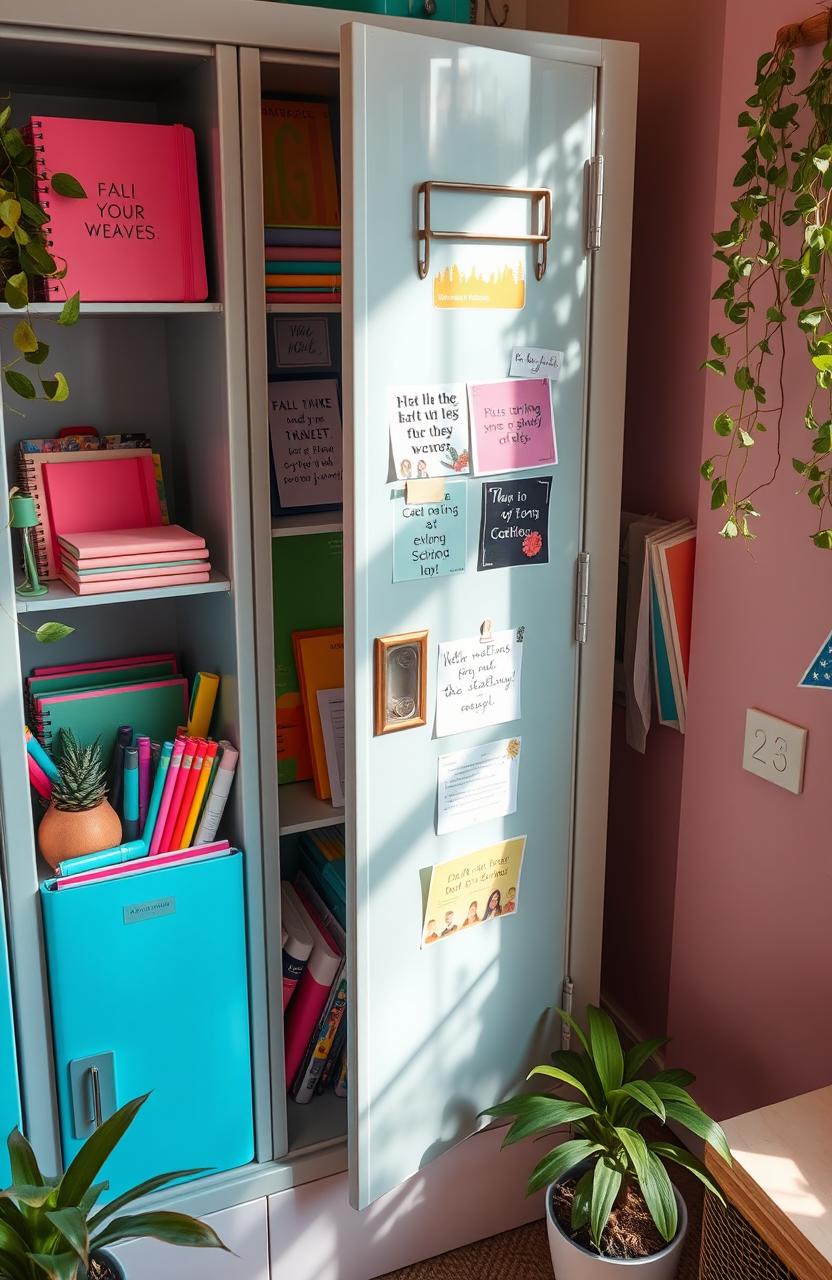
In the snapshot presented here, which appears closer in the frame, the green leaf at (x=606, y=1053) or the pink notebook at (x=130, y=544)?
the pink notebook at (x=130, y=544)

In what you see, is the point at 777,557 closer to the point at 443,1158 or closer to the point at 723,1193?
the point at 723,1193

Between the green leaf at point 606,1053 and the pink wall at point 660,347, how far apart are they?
17.6 inches

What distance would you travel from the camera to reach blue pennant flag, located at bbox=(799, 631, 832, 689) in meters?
1.65

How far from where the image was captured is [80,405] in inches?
78.2

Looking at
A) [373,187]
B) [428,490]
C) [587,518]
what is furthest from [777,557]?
[373,187]

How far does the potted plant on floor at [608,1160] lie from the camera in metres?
A: 1.72

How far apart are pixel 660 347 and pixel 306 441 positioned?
0.71m

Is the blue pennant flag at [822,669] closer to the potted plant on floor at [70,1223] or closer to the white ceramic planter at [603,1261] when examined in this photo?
the white ceramic planter at [603,1261]

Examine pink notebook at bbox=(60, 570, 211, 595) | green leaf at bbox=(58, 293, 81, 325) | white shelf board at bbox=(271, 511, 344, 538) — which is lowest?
pink notebook at bbox=(60, 570, 211, 595)

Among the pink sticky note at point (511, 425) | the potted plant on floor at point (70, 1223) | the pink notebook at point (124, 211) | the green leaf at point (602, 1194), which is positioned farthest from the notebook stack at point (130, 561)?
the green leaf at point (602, 1194)

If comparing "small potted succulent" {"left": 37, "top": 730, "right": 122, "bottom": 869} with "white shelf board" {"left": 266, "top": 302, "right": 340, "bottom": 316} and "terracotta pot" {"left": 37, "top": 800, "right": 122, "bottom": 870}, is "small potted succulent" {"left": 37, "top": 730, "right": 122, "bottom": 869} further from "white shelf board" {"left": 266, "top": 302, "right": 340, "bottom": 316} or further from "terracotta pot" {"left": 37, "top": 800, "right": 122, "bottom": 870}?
"white shelf board" {"left": 266, "top": 302, "right": 340, "bottom": 316}

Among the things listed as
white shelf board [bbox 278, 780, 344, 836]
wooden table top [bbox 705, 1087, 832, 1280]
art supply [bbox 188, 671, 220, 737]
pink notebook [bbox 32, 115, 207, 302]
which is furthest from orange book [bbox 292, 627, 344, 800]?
wooden table top [bbox 705, 1087, 832, 1280]

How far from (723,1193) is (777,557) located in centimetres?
94

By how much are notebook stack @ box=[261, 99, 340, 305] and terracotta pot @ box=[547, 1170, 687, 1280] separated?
1.54m
